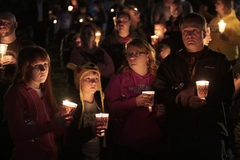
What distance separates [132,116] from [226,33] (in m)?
3.88

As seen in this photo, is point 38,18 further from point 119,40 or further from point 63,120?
point 63,120

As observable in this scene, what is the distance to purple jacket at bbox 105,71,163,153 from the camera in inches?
221

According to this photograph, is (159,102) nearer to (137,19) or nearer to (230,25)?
(230,25)

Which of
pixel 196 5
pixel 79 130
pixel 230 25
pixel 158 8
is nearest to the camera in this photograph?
pixel 79 130

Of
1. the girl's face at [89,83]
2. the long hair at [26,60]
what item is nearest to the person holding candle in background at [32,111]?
the long hair at [26,60]

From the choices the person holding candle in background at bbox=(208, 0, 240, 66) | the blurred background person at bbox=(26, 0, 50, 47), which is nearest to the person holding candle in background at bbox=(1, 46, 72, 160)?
the person holding candle in background at bbox=(208, 0, 240, 66)

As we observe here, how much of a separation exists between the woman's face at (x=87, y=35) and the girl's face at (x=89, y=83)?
2.62 meters

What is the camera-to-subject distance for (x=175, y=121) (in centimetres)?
516

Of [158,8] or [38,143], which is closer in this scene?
[38,143]

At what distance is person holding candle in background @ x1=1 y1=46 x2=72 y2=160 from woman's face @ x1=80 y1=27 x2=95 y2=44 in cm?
324

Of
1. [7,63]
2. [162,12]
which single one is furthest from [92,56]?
[162,12]

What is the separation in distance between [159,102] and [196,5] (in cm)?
1975

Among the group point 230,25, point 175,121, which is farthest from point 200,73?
point 230,25

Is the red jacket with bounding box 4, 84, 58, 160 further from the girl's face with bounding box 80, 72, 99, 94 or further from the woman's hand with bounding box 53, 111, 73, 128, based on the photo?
the girl's face with bounding box 80, 72, 99, 94
